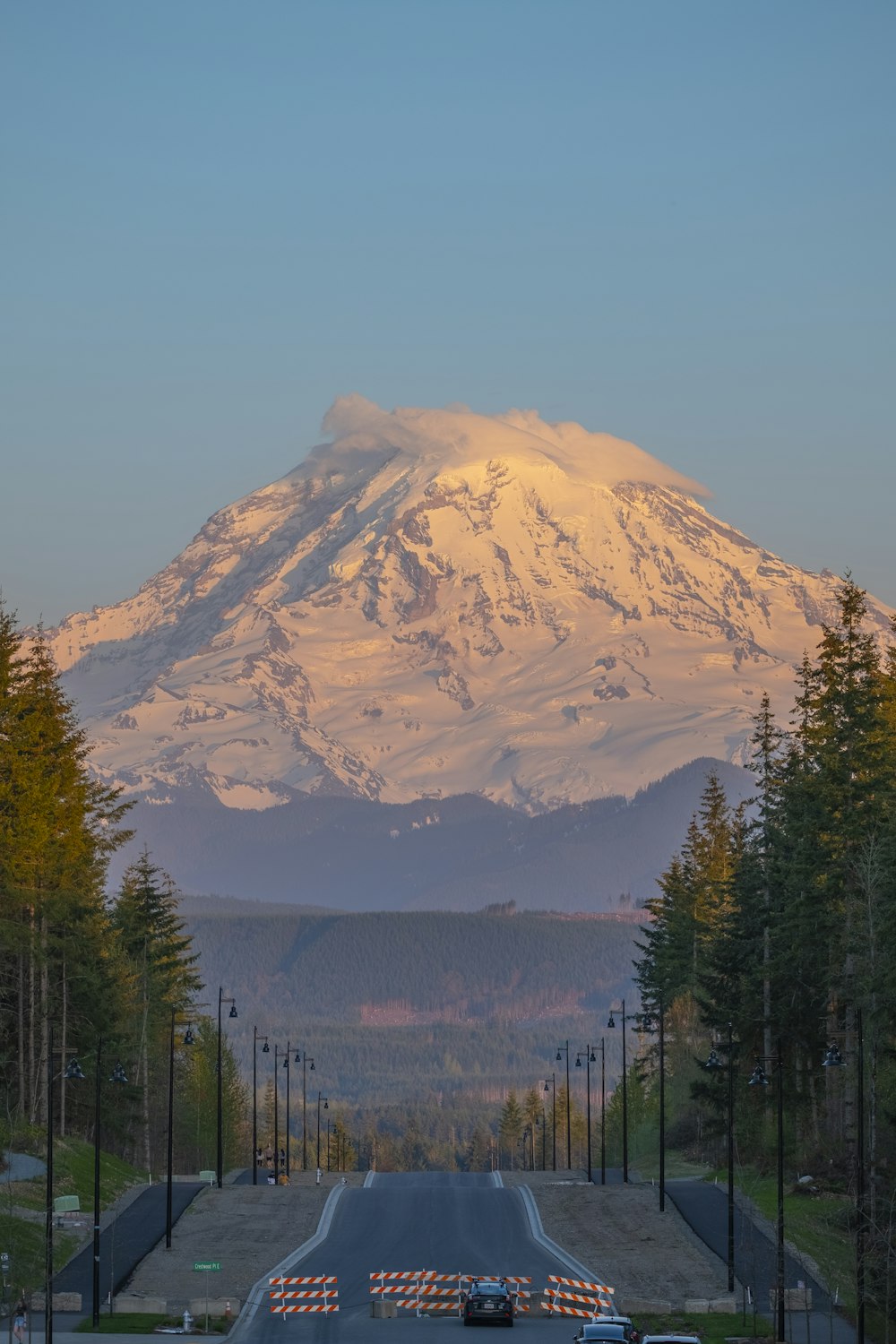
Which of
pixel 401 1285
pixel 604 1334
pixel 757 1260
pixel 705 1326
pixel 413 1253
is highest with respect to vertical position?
pixel 604 1334

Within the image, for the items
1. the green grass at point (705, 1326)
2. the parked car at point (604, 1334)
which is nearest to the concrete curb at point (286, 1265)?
the parked car at point (604, 1334)

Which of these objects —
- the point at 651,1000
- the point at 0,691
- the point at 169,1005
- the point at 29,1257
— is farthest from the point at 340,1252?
the point at 651,1000

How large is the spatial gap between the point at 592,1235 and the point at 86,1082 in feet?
101

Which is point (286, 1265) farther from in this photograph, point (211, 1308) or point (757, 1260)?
point (757, 1260)

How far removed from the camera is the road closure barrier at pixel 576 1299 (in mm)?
74438

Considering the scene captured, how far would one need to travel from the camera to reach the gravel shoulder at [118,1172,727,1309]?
79.8 meters

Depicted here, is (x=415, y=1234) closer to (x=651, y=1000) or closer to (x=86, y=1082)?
(x=86, y=1082)

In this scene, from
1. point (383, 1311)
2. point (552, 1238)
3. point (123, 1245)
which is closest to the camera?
point (383, 1311)

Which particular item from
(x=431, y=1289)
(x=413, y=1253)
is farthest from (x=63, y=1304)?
(x=413, y=1253)

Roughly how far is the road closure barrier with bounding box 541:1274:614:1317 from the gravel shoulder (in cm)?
63

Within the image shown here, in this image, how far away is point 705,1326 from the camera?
7062cm

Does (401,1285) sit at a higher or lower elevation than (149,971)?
lower

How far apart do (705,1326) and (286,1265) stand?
2033 centimetres

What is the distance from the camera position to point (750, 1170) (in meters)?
104
